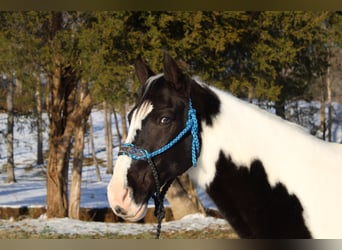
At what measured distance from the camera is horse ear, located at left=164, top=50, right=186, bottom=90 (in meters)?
1.65

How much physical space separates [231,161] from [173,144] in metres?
0.21

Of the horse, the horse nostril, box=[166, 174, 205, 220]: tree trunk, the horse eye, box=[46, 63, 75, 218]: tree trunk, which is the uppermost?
the horse eye

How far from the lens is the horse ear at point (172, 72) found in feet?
5.42

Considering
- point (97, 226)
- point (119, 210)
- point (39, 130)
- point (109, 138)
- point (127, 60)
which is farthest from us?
point (109, 138)

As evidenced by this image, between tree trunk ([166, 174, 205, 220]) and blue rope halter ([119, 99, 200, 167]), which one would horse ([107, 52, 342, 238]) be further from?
tree trunk ([166, 174, 205, 220])

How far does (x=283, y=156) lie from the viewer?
64.8 inches

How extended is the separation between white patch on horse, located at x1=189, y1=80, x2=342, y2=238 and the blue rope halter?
→ 0.03m

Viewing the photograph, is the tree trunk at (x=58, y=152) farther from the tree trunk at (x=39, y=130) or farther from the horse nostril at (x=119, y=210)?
the horse nostril at (x=119, y=210)

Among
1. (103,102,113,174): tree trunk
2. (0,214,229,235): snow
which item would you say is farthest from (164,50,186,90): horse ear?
(103,102,113,174): tree trunk

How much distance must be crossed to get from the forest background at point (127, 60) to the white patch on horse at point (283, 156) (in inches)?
168

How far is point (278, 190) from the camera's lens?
164 cm

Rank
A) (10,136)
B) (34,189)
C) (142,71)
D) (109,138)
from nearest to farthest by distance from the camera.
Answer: (142,71) < (10,136) < (34,189) < (109,138)

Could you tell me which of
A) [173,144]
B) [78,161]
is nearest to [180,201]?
[78,161]

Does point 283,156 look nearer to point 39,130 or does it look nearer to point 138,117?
point 138,117
